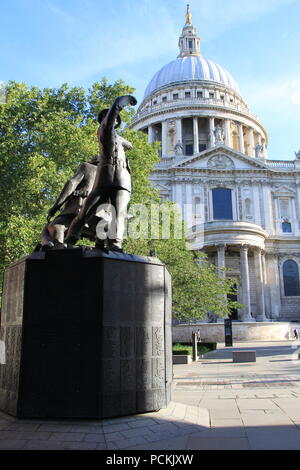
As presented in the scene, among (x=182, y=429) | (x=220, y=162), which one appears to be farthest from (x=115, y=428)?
(x=220, y=162)

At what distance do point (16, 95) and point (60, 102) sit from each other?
2301 mm

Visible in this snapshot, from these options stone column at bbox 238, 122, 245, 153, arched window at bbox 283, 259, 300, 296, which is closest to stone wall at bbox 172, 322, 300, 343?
arched window at bbox 283, 259, 300, 296

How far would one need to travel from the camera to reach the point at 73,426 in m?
5.29

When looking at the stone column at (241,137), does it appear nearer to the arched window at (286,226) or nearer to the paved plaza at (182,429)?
the arched window at (286,226)

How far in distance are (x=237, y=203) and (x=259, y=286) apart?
11.8 meters

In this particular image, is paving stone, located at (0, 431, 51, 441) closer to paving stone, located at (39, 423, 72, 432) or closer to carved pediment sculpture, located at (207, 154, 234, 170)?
paving stone, located at (39, 423, 72, 432)

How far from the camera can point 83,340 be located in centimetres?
574

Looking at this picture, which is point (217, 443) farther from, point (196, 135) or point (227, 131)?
point (227, 131)

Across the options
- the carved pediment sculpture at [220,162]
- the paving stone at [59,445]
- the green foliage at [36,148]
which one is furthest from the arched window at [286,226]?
the paving stone at [59,445]

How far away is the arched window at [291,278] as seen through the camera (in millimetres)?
46000

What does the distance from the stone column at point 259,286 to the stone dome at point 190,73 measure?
4309 centimetres
